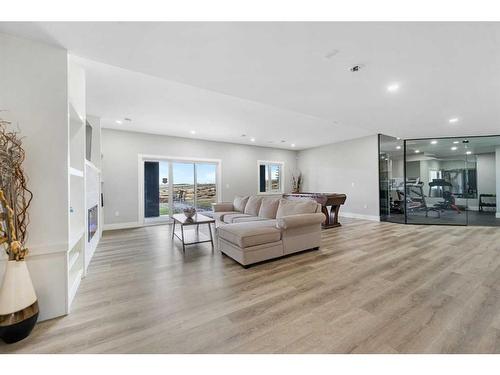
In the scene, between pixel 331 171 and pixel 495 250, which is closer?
pixel 495 250

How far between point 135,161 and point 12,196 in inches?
176

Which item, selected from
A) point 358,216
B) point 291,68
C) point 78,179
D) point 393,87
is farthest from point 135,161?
point 358,216

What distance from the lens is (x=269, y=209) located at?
4406 mm

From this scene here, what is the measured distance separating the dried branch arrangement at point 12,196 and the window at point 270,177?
685 cm

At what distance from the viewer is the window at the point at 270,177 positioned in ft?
27.4

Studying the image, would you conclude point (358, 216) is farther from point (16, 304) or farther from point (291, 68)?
point (16, 304)

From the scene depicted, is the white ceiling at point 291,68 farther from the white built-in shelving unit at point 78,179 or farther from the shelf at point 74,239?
the shelf at point 74,239

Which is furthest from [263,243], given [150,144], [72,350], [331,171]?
[331,171]

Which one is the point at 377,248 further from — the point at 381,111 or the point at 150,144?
the point at 150,144

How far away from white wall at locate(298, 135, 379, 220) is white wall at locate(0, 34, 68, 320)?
23.6 feet

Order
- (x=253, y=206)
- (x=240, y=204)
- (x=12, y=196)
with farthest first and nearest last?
(x=240, y=204)
(x=253, y=206)
(x=12, y=196)

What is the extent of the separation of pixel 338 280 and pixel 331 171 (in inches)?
235

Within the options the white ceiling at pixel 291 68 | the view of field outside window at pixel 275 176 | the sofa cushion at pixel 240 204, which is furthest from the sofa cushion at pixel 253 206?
the view of field outside window at pixel 275 176

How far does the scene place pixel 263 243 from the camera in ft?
9.82
